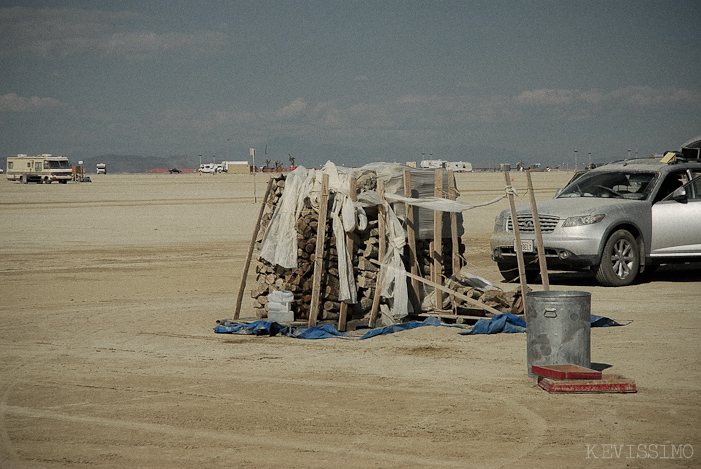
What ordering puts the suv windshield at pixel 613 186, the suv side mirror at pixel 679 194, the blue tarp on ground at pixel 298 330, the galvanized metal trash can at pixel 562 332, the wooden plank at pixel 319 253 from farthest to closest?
1. the suv windshield at pixel 613 186
2. the suv side mirror at pixel 679 194
3. the wooden plank at pixel 319 253
4. the blue tarp on ground at pixel 298 330
5. the galvanized metal trash can at pixel 562 332

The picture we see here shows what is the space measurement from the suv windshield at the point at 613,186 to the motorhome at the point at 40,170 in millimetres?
61552

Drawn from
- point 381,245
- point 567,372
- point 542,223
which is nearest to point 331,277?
point 381,245

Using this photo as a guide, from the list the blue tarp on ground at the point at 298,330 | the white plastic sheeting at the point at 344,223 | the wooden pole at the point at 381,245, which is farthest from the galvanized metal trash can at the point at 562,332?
the wooden pole at the point at 381,245

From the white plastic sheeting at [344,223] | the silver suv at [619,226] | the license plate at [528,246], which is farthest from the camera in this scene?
the silver suv at [619,226]

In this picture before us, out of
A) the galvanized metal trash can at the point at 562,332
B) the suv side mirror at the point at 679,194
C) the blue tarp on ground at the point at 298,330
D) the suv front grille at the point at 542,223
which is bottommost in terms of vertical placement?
the blue tarp on ground at the point at 298,330

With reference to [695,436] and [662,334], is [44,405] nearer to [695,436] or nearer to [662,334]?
[695,436]

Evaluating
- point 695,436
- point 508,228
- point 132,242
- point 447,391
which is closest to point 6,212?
point 132,242

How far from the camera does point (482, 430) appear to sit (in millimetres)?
6004

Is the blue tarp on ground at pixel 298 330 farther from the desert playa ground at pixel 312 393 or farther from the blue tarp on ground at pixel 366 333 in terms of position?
the desert playa ground at pixel 312 393

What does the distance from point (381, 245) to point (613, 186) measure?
6105 mm

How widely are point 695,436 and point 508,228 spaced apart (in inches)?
327

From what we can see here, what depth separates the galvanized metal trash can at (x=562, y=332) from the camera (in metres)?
7.63

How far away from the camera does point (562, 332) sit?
7633 mm

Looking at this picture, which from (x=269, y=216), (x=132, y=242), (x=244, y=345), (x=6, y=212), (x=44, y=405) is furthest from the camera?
(x=6, y=212)
